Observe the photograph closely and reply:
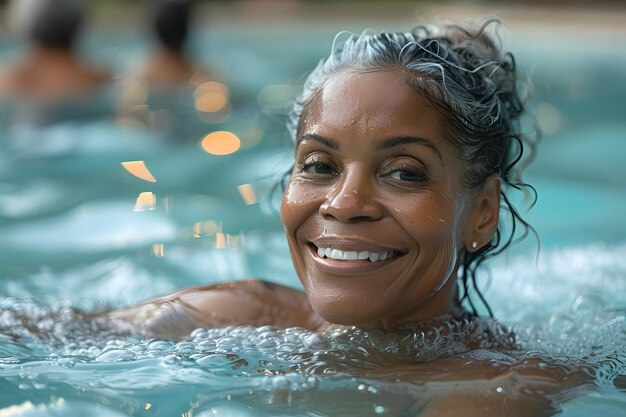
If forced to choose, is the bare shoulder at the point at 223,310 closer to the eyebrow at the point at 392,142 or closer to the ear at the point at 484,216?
the ear at the point at 484,216

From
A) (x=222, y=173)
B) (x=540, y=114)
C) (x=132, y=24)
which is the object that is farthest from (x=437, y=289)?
(x=132, y=24)

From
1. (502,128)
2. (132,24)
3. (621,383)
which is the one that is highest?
(132,24)

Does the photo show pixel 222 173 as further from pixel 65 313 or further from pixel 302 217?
pixel 302 217

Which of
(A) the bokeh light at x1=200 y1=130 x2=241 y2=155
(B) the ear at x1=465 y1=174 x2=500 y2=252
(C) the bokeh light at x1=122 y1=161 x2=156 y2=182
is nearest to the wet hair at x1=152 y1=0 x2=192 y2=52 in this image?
(A) the bokeh light at x1=200 y1=130 x2=241 y2=155

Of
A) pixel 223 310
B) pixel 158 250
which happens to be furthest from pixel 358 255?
pixel 158 250

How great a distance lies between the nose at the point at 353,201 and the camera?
238 cm

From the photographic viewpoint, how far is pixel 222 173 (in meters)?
5.76

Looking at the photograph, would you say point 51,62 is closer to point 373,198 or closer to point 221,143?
point 221,143

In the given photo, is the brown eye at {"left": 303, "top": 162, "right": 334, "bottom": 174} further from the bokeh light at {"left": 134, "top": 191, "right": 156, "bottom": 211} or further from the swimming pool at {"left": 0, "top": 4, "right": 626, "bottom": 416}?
the bokeh light at {"left": 134, "top": 191, "right": 156, "bottom": 211}

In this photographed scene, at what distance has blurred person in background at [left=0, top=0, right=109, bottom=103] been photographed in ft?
23.4

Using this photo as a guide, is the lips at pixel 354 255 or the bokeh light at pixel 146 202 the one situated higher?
the bokeh light at pixel 146 202

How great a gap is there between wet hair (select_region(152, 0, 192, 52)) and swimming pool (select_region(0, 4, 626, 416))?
1.96 feet

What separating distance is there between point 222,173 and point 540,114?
8.71ft

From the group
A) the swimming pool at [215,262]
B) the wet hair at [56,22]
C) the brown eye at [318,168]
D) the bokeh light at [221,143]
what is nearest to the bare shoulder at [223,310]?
the swimming pool at [215,262]
